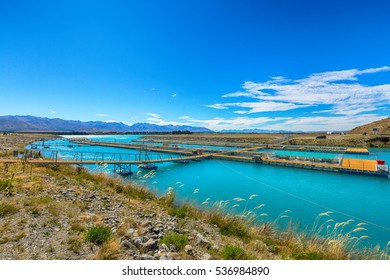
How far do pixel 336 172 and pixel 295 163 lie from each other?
15.1 ft

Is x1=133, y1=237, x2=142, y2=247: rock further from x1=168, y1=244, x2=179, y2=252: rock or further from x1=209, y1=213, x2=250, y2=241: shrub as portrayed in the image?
x1=209, y1=213, x2=250, y2=241: shrub

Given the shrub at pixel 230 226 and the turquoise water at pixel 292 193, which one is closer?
the shrub at pixel 230 226

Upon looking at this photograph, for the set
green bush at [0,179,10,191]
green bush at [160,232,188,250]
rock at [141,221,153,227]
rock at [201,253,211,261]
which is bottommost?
rock at [141,221,153,227]

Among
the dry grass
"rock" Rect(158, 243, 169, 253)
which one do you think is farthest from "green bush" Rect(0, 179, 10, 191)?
"rock" Rect(158, 243, 169, 253)

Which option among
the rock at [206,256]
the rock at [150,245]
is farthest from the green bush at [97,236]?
the rock at [206,256]

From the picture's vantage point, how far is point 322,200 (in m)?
14.9

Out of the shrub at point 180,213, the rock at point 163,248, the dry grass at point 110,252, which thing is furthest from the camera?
the shrub at point 180,213

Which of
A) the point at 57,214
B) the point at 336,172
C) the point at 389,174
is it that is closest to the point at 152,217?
the point at 57,214

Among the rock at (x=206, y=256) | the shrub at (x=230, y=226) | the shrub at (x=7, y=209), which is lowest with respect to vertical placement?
the shrub at (x=230, y=226)

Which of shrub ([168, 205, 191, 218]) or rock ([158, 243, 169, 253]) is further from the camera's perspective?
shrub ([168, 205, 191, 218])

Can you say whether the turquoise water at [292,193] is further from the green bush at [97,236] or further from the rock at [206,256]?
the green bush at [97,236]

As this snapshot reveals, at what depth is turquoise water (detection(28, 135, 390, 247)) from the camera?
11.3 metres

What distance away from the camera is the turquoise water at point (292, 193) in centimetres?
1132

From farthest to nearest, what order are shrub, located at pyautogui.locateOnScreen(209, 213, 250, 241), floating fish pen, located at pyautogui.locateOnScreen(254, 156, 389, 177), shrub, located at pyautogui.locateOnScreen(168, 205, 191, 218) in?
1. floating fish pen, located at pyautogui.locateOnScreen(254, 156, 389, 177)
2. shrub, located at pyautogui.locateOnScreen(168, 205, 191, 218)
3. shrub, located at pyautogui.locateOnScreen(209, 213, 250, 241)
